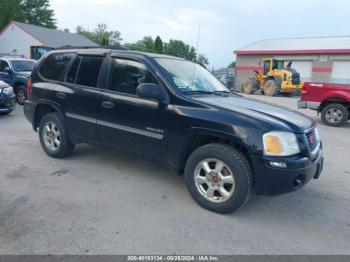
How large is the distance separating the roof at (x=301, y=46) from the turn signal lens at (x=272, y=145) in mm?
26476

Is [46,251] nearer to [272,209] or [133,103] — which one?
[133,103]

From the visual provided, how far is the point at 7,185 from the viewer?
14.1 ft

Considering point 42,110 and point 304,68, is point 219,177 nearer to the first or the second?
point 42,110

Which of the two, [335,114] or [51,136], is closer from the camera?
[51,136]

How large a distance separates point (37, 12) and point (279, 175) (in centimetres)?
6586

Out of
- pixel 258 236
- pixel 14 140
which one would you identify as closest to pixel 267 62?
pixel 14 140

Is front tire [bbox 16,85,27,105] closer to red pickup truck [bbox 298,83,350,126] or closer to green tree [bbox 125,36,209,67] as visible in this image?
green tree [bbox 125,36,209,67]

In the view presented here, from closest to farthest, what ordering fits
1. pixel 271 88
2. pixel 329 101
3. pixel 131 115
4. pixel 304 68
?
pixel 131 115 < pixel 329 101 < pixel 271 88 < pixel 304 68

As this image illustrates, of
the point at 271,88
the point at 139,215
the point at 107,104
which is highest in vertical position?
the point at 271,88

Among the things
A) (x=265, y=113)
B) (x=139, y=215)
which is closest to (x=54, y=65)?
(x=139, y=215)

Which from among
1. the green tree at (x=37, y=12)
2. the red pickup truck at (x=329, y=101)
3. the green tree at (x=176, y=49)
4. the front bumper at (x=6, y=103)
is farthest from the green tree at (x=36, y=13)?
the red pickup truck at (x=329, y=101)

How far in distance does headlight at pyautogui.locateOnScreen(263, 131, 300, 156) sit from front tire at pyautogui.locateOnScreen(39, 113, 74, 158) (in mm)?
3234

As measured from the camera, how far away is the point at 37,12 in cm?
5962

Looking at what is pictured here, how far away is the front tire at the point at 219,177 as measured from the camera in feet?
11.6
